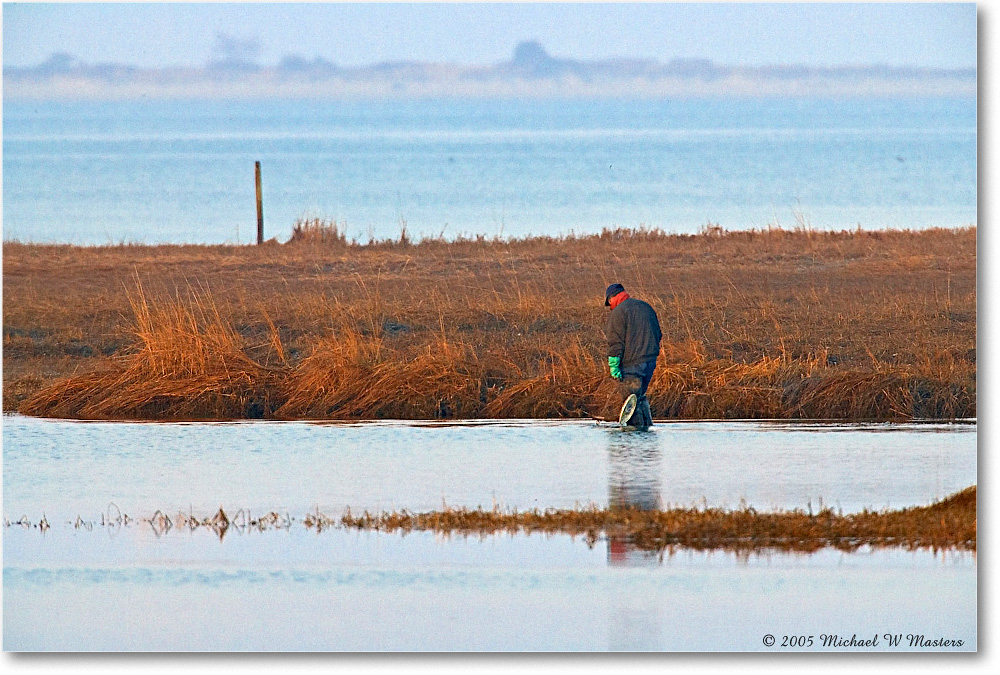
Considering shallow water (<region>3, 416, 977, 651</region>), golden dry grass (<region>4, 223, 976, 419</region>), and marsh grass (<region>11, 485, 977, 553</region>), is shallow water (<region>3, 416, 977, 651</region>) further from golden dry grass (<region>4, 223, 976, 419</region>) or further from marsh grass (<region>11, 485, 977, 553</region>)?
golden dry grass (<region>4, 223, 976, 419</region>)

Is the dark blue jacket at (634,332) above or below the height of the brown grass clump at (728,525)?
above

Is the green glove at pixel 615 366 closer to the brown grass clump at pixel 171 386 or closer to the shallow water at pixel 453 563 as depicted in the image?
the shallow water at pixel 453 563

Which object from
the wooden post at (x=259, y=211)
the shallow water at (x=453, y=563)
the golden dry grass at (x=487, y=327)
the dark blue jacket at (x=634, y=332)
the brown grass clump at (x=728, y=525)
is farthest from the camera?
the wooden post at (x=259, y=211)

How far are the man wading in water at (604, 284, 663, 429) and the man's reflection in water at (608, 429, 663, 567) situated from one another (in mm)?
565

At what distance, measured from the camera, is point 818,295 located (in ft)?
84.5

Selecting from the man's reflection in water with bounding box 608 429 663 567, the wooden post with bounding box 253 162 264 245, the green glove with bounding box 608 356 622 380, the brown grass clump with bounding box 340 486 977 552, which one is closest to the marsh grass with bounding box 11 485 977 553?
the brown grass clump with bounding box 340 486 977 552

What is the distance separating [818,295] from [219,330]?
10.5 metres

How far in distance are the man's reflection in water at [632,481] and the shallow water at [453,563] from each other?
0.03m

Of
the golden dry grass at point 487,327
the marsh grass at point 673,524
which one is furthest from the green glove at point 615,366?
the marsh grass at point 673,524

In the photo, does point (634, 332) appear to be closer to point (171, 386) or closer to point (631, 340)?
point (631, 340)

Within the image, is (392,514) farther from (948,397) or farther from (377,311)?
(377,311)

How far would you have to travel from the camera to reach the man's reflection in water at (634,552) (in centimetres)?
938

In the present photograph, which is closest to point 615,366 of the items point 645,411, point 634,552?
point 645,411

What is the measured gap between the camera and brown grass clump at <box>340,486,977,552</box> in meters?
10.9
